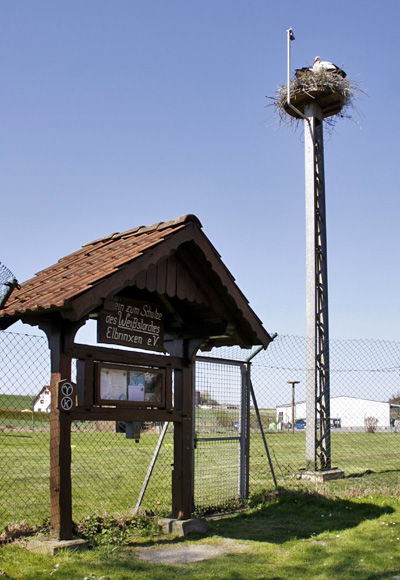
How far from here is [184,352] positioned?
7.74 meters

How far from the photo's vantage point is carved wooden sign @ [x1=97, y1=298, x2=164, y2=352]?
21.2 feet

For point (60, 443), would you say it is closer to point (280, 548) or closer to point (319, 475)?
point (280, 548)

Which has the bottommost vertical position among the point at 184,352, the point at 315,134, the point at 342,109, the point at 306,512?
the point at 306,512

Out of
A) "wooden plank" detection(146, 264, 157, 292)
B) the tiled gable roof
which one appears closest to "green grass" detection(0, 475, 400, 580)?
the tiled gable roof

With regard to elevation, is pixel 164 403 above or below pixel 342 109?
below

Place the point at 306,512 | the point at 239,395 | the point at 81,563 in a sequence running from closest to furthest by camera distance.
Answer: the point at 81,563 < the point at 306,512 < the point at 239,395

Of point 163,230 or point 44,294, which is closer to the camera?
point 44,294

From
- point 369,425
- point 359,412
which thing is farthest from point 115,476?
point 359,412

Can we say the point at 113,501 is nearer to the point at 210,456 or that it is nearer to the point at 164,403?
the point at 210,456

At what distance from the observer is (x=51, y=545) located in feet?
18.6

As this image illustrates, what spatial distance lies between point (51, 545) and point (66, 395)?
1.40 meters

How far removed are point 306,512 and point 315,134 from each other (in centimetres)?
854

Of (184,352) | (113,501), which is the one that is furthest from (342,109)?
(113,501)

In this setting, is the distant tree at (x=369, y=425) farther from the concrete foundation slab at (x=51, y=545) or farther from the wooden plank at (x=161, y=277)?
the concrete foundation slab at (x=51, y=545)
